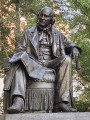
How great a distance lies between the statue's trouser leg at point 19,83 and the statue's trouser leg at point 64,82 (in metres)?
0.57

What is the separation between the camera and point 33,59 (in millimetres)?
5387

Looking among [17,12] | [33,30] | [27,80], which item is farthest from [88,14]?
[27,80]

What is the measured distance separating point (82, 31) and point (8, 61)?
7755 millimetres

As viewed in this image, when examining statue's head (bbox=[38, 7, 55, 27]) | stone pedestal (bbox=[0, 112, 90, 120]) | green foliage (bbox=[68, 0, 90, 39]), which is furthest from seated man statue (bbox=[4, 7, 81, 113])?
green foliage (bbox=[68, 0, 90, 39])

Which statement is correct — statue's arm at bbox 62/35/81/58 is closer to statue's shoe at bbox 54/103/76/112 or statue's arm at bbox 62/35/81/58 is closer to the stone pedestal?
statue's shoe at bbox 54/103/76/112

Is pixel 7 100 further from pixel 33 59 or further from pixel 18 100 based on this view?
pixel 33 59

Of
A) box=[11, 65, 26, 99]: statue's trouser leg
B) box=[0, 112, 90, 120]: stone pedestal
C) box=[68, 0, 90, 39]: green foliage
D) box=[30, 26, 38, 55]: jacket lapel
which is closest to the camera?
box=[0, 112, 90, 120]: stone pedestal

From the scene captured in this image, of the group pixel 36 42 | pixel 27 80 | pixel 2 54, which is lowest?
pixel 27 80

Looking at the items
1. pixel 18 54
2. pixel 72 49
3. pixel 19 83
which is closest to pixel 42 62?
pixel 18 54

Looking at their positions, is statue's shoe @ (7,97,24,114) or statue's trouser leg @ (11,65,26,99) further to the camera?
statue's trouser leg @ (11,65,26,99)

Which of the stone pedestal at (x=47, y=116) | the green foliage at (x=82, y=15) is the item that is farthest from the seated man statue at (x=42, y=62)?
the green foliage at (x=82, y=15)

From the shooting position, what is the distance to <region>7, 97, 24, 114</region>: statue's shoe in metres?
4.40

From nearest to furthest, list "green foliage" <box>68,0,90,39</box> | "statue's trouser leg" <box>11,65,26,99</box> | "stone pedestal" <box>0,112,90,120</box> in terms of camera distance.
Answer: "stone pedestal" <box>0,112,90,120</box>, "statue's trouser leg" <box>11,65,26,99</box>, "green foliage" <box>68,0,90,39</box>

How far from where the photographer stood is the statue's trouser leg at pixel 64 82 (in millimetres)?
5051
